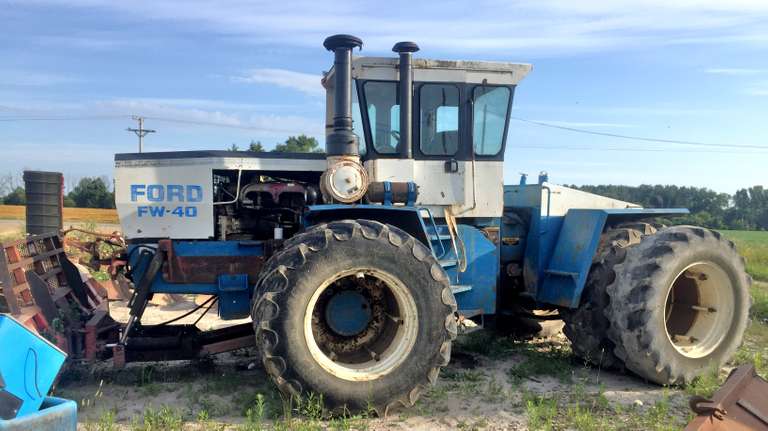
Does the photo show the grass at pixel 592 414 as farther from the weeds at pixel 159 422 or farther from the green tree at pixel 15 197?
the green tree at pixel 15 197

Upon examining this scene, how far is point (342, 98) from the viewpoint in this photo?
542 centimetres

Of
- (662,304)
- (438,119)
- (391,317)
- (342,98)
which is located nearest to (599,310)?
(662,304)

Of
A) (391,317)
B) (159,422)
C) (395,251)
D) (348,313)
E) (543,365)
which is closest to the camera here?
(159,422)

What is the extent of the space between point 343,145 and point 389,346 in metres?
1.86

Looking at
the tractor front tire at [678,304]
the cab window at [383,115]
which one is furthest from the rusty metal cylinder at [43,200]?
the tractor front tire at [678,304]

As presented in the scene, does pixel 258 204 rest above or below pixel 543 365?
above

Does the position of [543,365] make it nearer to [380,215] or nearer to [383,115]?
[380,215]

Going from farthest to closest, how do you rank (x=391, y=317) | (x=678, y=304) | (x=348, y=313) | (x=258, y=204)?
(x=678, y=304) → (x=258, y=204) → (x=348, y=313) → (x=391, y=317)

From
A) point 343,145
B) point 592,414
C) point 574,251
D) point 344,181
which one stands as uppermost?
point 343,145

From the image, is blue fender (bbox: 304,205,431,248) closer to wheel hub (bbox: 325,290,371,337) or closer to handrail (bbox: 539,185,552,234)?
wheel hub (bbox: 325,290,371,337)

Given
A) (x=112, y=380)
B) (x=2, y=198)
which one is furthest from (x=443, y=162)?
(x=2, y=198)

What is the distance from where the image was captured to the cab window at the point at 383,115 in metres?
5.85

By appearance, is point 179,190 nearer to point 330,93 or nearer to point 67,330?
point 67,330

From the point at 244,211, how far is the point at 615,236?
3.83 meters
